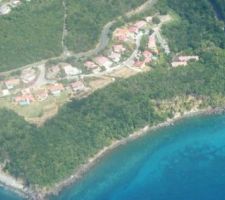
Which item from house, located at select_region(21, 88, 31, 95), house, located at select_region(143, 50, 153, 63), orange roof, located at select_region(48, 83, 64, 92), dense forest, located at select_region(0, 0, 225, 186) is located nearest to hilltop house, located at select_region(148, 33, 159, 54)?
house, located at select_region(143, 50, 153, 63)

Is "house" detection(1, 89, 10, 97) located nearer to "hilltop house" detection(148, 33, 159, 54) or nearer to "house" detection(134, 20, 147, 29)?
"hilltop house" detection(148, 33, 159, 54)

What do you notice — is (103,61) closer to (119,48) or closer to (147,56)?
(119,48)

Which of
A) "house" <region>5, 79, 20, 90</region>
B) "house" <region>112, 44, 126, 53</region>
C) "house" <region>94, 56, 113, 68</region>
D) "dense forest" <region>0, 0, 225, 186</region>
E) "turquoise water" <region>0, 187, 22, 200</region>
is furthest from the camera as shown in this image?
"house" <region>112, 44, 126, 53</region>

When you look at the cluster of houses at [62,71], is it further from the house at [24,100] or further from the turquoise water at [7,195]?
the turquoise water at [7,195]

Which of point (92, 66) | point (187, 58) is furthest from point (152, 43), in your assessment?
point (92, 66)

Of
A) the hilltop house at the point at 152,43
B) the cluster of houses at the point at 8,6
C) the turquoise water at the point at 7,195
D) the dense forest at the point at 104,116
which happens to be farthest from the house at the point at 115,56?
the turquoise water at the point at 7,195

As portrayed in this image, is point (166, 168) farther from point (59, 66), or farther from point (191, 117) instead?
point (59, 66)
